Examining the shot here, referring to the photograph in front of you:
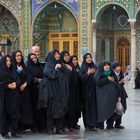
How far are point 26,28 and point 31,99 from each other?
671 inches

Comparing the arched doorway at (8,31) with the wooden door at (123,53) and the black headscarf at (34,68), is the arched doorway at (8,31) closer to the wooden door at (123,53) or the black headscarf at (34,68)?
the wooden door at (123,53)

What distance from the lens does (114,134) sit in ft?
29.5

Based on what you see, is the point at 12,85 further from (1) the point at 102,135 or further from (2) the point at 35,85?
(1) the point at 102,135

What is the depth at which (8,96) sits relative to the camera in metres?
8.66

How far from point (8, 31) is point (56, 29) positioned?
2.65 meters

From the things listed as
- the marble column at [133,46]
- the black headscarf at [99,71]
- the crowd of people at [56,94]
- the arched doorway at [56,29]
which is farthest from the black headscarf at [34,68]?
the arched doorway at [56,29]

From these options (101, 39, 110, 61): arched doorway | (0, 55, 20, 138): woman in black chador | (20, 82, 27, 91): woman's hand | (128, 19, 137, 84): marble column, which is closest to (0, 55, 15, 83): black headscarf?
(0, 55, 20, 138): woman in black chador

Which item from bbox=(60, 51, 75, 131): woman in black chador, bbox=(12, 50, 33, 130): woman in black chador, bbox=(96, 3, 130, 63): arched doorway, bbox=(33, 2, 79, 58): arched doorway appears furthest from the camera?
bbox=(33, 2, 79, 58): arched doorway

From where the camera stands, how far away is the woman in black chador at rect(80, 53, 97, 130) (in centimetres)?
939

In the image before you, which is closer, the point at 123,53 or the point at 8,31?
the point at 123,53

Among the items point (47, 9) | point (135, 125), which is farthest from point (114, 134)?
point (47, 9)

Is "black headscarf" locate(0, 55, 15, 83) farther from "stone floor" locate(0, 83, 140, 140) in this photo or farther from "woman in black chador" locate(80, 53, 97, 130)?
"woman in black chador" locate(80, 53, 97, 130)

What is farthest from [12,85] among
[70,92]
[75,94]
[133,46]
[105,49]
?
[105,49]

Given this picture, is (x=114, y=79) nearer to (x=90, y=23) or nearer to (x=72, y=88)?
(x=72, y=88)
